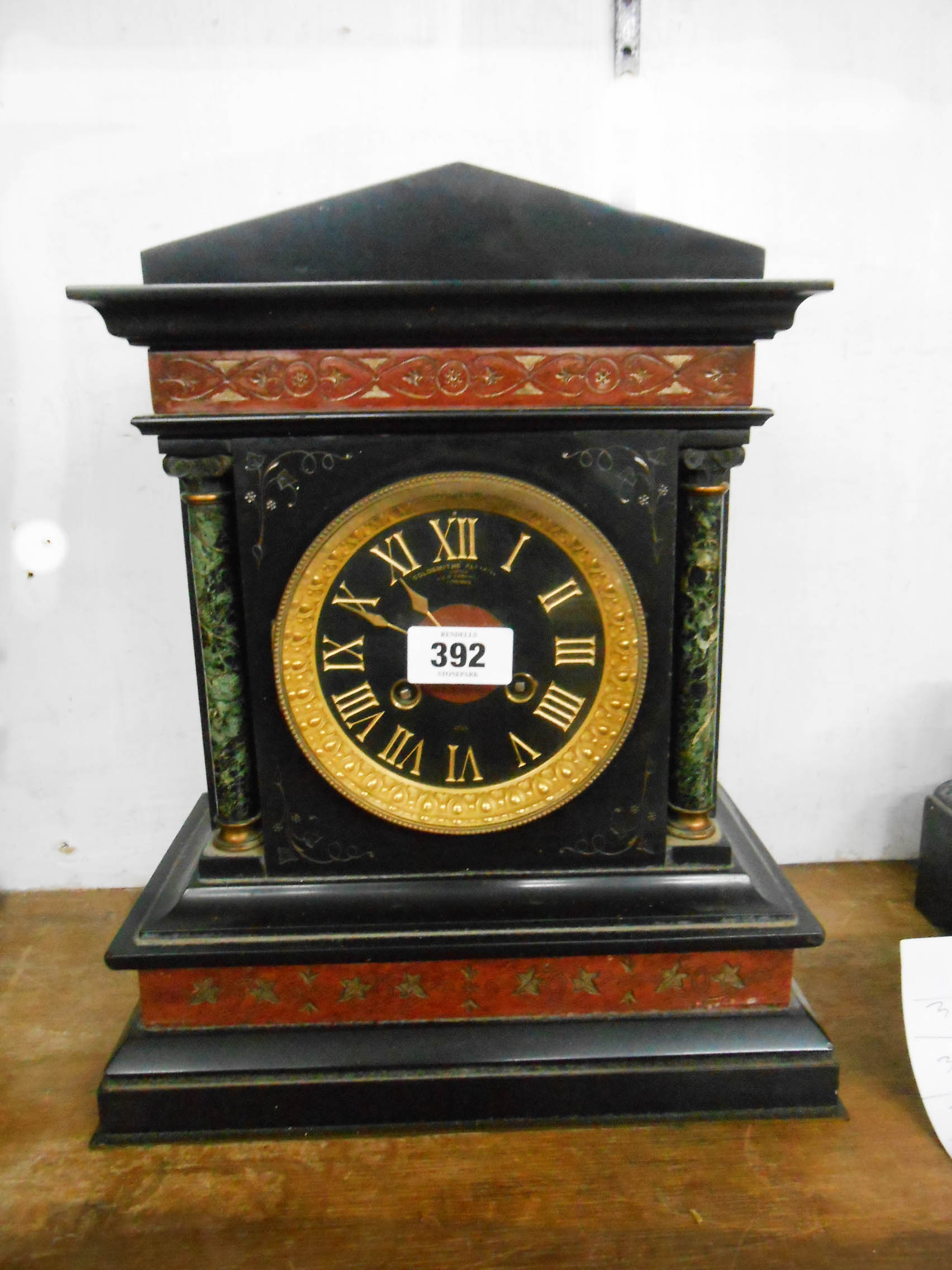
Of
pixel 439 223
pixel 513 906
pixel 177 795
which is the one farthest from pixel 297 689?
pixel 177 795

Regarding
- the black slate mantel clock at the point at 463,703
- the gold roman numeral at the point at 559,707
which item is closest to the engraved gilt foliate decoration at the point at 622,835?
the black slate mantel clock at the point at 463,703

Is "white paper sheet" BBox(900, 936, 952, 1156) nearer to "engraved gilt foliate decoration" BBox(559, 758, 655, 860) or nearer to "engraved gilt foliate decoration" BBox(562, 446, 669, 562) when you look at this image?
"engraved gilt foliate decoration" BBox(559, 758, 655, 860)

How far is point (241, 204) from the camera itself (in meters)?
1.50

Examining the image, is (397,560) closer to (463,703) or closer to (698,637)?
(463,703)

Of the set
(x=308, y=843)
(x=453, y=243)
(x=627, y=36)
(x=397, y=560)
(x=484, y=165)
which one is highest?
(x=627, y=36)

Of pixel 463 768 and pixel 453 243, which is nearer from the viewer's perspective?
pixel 453 243

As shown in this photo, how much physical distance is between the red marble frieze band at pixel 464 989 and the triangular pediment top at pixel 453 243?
2.75 ft

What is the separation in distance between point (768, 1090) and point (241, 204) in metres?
1.55

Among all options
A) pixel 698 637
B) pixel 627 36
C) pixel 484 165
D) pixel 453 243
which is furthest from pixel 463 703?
pixel 627 36

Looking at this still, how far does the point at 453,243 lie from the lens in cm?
101

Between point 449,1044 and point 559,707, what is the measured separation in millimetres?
455

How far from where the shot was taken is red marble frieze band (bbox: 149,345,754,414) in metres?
1.05

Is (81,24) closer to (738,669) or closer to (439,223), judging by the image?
(439,223)

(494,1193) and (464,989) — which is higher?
(464,989)
